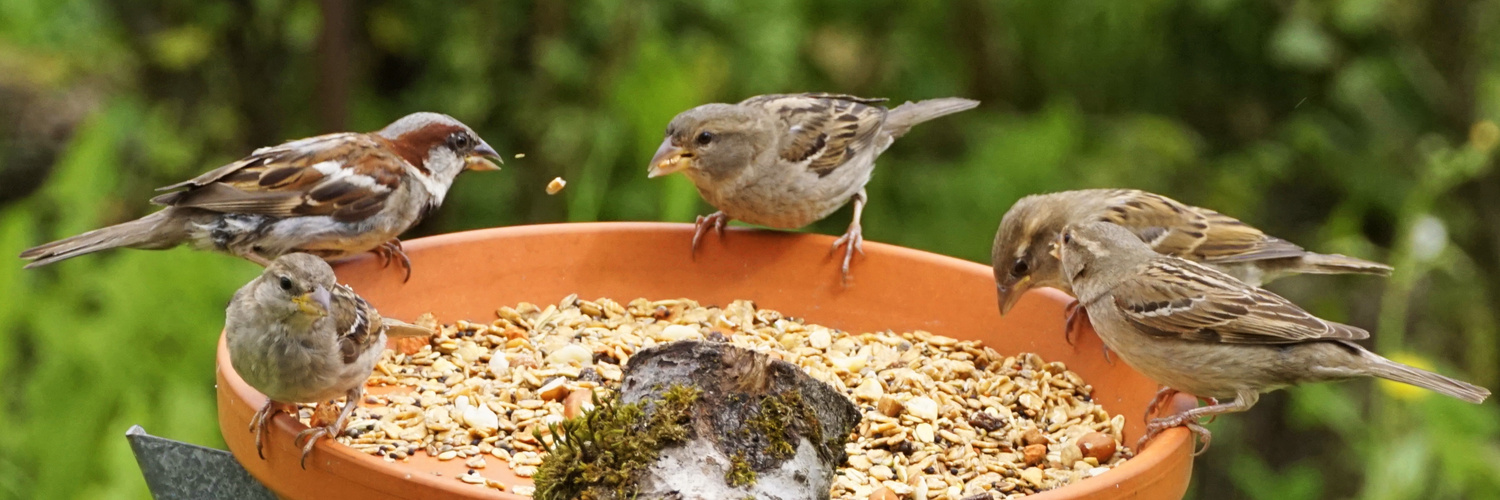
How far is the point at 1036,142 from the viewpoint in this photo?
552cm

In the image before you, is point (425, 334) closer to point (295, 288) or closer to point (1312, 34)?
point (295, 288)

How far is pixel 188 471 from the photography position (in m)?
2.56

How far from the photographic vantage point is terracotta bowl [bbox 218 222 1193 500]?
3.35 meters

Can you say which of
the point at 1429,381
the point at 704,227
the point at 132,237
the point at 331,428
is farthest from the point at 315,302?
the point at 1429,381

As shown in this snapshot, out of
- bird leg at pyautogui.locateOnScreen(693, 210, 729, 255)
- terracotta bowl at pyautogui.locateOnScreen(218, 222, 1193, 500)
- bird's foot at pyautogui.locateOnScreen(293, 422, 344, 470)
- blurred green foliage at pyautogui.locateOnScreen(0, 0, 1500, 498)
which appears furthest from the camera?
blurred green foliage at pyautogui.locateOnScreen(0, 0, 1500, 498)

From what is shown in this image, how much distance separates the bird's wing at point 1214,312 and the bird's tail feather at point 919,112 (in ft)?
4.65

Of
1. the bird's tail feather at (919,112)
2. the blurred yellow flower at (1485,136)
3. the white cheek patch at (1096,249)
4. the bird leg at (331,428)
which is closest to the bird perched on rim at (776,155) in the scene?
the bird's tail feather at (919,112)

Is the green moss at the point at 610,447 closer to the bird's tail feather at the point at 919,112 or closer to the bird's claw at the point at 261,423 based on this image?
the bird's claw at the point at 261,423

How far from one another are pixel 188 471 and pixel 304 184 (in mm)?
1382

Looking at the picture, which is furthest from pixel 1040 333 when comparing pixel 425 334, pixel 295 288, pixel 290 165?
pixel 290 165

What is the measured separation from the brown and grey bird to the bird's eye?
151 cm

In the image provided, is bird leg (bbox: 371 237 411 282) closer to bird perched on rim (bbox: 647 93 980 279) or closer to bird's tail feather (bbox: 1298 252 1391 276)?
bird perched on rim (bbox: 647 93 980 279)

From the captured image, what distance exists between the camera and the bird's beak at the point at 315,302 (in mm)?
2846

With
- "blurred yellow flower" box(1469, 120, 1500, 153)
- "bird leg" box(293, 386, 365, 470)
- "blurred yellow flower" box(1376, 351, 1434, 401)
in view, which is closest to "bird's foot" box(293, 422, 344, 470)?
"bird leg" box(293, 386, 365, 470)
